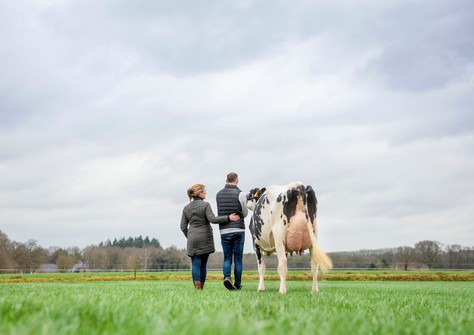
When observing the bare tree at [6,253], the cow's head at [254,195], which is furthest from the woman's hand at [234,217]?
the bare tree at [6,253]

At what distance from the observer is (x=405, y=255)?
9631cm

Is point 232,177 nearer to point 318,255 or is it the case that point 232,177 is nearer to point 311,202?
point 311,202

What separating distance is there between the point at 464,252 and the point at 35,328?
108203 millimetres

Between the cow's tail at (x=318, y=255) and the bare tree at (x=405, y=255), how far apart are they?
91.2m

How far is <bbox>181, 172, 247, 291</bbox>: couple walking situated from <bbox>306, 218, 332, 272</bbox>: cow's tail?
2.35 meters

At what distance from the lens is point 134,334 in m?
2.84

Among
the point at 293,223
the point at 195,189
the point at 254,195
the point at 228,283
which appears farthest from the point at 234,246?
the point at 293,223

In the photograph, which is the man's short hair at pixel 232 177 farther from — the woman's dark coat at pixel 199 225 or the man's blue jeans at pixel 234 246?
the man's blue jeans at pixel 234 246

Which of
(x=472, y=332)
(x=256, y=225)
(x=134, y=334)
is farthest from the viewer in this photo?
(x=256, y=225)

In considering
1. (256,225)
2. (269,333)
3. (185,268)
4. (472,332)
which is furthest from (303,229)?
(185,268)

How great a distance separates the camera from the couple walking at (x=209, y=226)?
1191 cm

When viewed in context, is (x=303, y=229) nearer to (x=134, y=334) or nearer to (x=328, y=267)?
Result: (x=328, y=267)

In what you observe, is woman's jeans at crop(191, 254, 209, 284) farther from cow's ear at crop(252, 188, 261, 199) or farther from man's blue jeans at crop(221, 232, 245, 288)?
cow's ear at crop(252, 188, 261, 199)

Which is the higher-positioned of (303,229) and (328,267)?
(303,229)
